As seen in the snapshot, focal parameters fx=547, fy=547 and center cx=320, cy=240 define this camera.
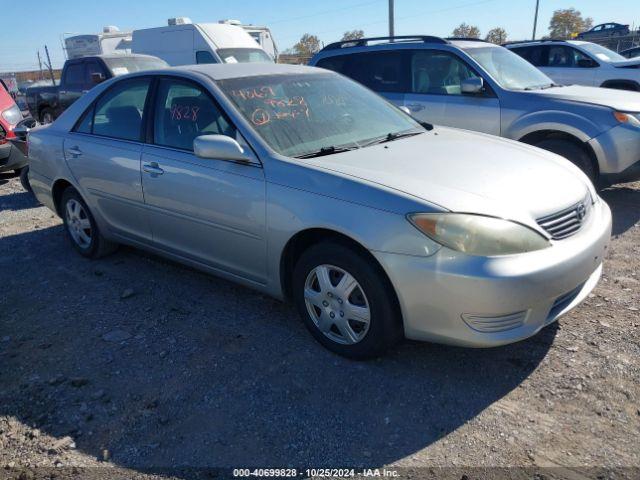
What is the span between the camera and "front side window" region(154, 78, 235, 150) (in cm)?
367

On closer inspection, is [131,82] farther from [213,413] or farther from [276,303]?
[213,413]

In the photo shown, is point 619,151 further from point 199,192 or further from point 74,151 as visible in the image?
point 74,151

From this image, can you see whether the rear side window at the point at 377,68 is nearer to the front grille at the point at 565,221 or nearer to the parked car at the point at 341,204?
the parked car at the point at 341,204

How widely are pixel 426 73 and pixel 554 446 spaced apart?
17.5 ft

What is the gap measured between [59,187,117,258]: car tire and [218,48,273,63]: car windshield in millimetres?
9035

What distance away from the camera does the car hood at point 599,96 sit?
226 inches

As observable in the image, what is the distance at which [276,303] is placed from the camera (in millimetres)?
3998

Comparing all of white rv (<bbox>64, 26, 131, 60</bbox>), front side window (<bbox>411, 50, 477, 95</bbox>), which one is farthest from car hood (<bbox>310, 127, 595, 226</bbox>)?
white rv (<bbox>64, 26, 131, 60</bbox>)

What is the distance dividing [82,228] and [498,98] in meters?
4.66

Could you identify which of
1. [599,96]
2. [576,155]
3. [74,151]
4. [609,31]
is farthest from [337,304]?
[609,31]

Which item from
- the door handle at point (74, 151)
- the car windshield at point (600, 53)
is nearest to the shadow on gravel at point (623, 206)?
the door handle at point (74, 151)

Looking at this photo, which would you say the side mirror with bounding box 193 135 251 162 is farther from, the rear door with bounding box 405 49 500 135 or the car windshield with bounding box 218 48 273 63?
the car windshield with bounding box 218 48 273 63

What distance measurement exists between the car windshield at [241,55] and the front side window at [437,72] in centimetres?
752

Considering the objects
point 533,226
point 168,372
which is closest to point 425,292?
point 533,226
